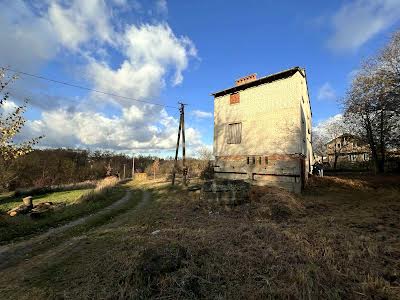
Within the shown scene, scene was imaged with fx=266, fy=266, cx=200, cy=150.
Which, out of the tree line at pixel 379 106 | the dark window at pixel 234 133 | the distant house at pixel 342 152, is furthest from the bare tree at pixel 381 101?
the distant house at pixel 342 152

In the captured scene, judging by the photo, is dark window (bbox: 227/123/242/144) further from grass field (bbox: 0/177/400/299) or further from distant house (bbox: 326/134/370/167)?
distant house (bbox: 326/134/370/167)

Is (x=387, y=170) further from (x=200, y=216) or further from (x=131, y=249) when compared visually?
(x=131, y=249)

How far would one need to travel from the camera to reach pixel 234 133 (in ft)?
66.9

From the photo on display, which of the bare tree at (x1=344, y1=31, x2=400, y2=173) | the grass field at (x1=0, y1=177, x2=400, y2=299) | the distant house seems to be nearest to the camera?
the grass field at (x1=0, y1=177, x2=400, y2=299)

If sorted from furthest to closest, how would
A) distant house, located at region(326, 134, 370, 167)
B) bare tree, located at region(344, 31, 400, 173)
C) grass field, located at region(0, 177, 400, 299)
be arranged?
distant house, located at region(326, 134, 370, 167) → bare tree, located at region(344, 31, 400, 173) → grass field, located at region(0, 177, 400, 299)

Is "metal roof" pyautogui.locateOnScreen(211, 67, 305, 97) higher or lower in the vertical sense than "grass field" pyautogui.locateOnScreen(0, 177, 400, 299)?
higher

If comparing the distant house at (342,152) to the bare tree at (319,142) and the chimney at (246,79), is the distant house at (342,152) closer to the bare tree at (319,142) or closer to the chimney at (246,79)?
the bare tree at (319,142)

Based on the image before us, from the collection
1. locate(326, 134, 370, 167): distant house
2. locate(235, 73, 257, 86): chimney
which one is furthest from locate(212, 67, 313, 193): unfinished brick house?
locate(326, 134, 370, 167): distant house

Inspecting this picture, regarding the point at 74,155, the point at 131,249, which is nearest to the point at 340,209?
the point at 131,249

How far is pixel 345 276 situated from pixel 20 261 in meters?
7.96

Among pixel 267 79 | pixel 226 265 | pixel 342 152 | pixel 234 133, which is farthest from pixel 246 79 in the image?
pixel 342 152

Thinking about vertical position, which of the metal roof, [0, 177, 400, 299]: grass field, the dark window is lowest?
[0, 177, 400, 299]: grass field

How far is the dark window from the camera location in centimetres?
1998

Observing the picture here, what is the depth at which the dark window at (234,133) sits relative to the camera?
20.0 meters
